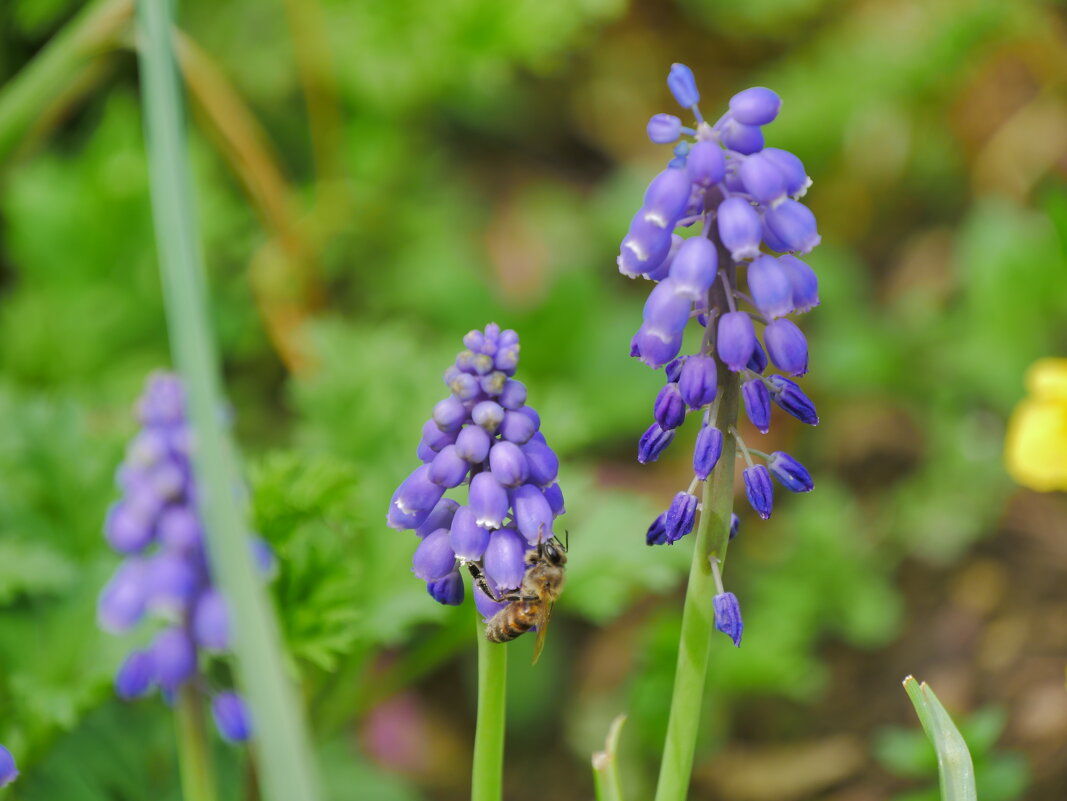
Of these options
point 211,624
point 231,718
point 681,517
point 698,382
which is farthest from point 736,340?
point 231,718

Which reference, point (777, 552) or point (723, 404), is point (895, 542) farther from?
point (723, 404)

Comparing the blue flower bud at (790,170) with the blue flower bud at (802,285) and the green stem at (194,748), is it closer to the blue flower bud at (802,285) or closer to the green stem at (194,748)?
the blue flower bud at (802,285)

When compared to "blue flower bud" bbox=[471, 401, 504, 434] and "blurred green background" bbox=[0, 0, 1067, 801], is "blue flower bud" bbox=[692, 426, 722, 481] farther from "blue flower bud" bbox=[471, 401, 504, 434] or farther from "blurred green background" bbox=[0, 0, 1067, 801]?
"blurred green background" bbox=[0, 0, 1067, 801]

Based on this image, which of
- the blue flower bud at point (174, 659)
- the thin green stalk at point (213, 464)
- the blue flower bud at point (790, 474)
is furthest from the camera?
the blue flower bud at point (174, 659)

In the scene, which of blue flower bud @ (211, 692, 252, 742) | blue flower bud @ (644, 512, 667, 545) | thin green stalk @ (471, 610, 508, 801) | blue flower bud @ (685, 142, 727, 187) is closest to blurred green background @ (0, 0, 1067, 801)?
blue flower bud @ (211, 692, 252, 742)

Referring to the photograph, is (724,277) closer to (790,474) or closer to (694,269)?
(694,269)

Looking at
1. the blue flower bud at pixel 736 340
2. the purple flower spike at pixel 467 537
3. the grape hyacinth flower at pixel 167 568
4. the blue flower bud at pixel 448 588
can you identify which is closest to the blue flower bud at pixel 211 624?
the grape hyacinth flower at pixel 167 568
